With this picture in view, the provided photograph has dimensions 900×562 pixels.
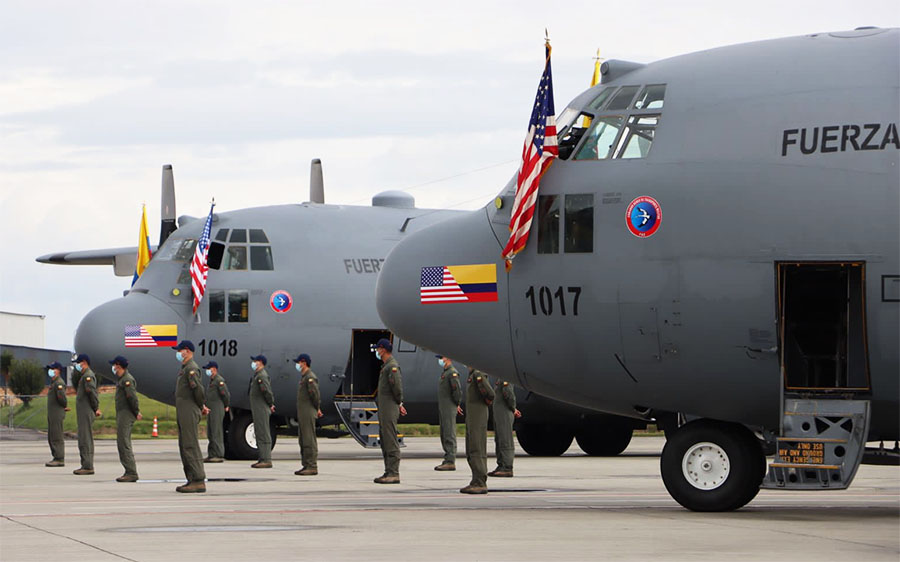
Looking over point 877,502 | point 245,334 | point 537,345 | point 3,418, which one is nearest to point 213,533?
point 537,345

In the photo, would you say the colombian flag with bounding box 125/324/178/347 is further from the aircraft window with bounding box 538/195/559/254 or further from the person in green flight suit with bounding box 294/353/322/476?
the aircraft window with bounding box 538/195/559/254

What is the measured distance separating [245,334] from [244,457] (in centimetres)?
232

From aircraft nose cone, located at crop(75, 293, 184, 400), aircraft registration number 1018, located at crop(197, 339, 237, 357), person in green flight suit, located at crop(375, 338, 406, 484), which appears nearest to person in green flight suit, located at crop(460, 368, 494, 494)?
person in green flight suit, located at crop(375, 338, 406, 484)

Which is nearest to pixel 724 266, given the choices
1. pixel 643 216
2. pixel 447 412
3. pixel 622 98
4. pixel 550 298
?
pixel 643 216

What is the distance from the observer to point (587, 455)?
28.4 metres

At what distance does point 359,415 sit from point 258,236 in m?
3.63

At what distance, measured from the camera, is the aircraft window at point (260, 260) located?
24.1 meters

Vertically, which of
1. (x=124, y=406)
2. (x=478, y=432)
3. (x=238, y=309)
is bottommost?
(x=478, y=432)

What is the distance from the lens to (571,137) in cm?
1405

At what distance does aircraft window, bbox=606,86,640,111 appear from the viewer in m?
13.7

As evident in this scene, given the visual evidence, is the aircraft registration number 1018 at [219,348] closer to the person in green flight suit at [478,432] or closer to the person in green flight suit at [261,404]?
the person in green flight suit at [261,404]

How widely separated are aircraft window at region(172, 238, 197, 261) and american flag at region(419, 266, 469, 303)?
10638 mm

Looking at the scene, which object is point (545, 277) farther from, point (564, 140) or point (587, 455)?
point (587, 455)

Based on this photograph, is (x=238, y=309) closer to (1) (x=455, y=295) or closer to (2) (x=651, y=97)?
(1) (x=455, y=295)
